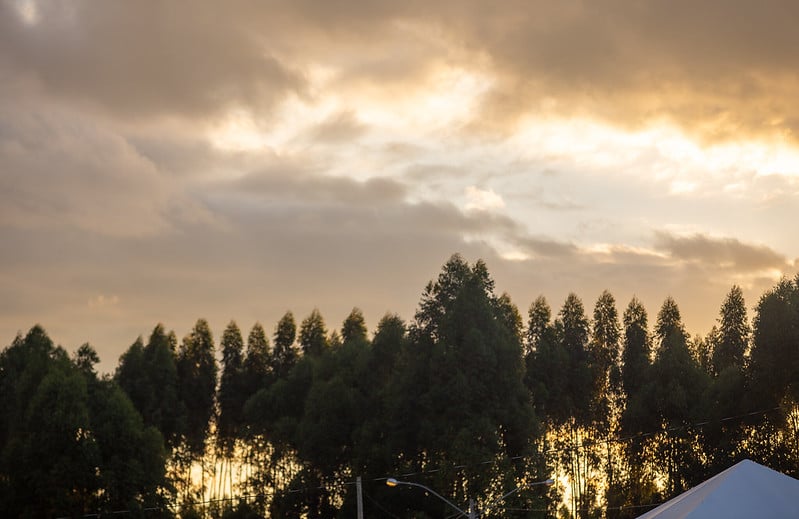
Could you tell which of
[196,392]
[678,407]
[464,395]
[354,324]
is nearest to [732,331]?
[678,407]

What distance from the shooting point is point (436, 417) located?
55875 millimetres

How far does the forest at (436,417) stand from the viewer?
55469mm

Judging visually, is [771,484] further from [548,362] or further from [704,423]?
[548,362]

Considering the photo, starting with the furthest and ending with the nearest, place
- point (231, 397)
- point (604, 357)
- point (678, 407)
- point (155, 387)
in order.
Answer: point (231, 397), point (155, 387), point (604, 357), point (678, 407)

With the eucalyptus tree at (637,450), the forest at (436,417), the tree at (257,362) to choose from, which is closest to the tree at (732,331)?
the forest at (436,417)

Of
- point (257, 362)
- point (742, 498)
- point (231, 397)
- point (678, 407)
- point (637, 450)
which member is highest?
point (257, 362)

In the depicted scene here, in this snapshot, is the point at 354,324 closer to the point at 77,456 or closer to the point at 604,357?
the point at 604,357

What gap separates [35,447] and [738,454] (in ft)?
151

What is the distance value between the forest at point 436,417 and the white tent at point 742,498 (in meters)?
21.3

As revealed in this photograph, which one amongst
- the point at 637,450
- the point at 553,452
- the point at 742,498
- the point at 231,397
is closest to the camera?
the point at 742,498

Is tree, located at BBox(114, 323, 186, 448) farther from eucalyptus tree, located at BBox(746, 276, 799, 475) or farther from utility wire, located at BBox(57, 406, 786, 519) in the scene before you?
eucalyptus tree, located at BBox(746, 276, 799, 475)

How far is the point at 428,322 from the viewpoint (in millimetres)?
60156

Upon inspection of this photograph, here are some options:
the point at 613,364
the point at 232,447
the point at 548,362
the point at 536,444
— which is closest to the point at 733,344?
the point at 613,364

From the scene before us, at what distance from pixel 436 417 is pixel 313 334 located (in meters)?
36.4
